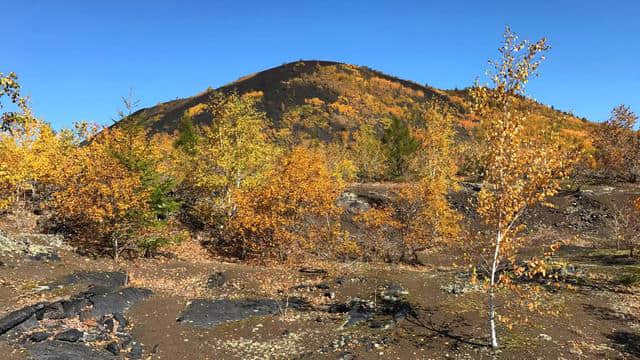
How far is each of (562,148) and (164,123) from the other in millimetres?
134604

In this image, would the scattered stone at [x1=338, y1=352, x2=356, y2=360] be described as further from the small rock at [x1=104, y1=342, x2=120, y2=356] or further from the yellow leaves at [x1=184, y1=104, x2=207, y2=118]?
the yellow leaves at [x1=184, y1=104, x2=207, y2=118]

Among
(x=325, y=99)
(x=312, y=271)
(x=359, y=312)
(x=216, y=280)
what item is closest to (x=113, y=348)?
(x=216, y=280)

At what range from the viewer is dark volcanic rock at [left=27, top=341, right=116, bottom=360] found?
44.5ft

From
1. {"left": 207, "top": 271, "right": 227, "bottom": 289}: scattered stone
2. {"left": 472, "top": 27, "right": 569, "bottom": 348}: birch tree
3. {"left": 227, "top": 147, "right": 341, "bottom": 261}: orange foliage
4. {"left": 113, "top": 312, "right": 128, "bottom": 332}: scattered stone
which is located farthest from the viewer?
{"left": 227, "top": 147, "right": 341, "bottom": 261}: orange foliage

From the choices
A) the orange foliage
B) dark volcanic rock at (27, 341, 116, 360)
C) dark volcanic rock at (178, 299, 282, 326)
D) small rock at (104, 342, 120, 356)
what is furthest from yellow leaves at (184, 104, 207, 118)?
dark volcanic rock at (27, 341, 116, 360)

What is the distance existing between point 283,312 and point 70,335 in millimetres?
8249

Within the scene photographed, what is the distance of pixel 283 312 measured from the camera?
62.0 feet

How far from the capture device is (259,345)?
16.0 metres

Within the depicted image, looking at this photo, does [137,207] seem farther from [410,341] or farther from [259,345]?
[410,341]

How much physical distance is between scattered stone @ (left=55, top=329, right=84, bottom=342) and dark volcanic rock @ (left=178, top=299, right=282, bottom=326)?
4.04 m

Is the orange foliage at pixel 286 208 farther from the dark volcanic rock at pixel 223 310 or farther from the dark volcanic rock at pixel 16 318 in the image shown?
the dark volcanic rock at pixel 16 318

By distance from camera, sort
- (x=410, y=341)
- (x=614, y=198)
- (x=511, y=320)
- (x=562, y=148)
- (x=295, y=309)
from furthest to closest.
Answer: (x=614, y=198)
(x=295, y=309)
(x=511, y=320)
(x=410, y=341)
(x=562, y=148)

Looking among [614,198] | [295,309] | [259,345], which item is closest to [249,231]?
[295,309]

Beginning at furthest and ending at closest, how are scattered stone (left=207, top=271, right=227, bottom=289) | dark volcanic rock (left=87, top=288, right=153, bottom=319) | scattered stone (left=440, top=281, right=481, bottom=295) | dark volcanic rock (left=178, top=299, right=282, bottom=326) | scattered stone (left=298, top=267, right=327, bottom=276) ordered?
scattered stone (left=298, top=267, right=327, bottom=276), scattered stone (left=207, top=271, right=227, bottom=289), scattered stone (left=440, top=281, right=481, bottom=295), dark volcanic rock (left=178, top=299, right=282, bottom=326), dark volcanic rock (left=87, top=288, right=153, bottom=319)
